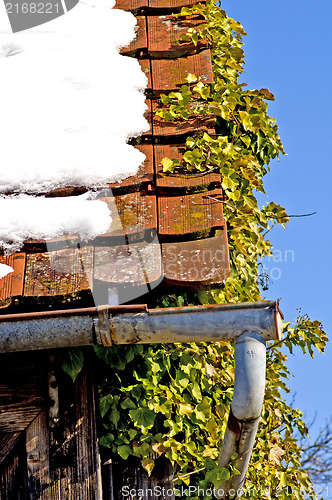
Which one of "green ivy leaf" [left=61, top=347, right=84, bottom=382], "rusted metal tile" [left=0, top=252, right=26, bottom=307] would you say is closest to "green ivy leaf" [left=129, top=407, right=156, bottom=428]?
"green ivy leaf" [left=61, top=347, right=84, bottom=382]

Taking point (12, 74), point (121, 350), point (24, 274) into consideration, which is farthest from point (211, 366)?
point (12, 74)

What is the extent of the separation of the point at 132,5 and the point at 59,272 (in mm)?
1804

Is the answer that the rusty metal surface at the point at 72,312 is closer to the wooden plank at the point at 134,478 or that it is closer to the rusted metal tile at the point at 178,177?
the rusted metal tile at the point at 178,177

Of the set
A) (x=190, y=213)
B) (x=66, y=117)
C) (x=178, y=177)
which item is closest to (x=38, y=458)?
(x=190, y=213)

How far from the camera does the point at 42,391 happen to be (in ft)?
7.33

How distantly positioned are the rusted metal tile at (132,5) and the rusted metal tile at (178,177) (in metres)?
1.12

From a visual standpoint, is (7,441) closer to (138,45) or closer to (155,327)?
(155,327)

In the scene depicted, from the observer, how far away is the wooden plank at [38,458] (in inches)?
85.6

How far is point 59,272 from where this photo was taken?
2047 mm

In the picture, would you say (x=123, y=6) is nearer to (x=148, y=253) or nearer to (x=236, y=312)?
(x=148, y=253)

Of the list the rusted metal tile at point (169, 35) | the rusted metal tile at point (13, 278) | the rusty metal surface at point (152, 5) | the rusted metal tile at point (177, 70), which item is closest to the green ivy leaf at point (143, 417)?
the rusted metal tile at point (13, 278)

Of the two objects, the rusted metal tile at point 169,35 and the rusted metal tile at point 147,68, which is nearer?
the rusted metal tile at point 147,68

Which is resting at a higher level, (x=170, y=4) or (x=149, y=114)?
(x=170, y=4)

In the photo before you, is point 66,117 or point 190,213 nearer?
point 190,213
